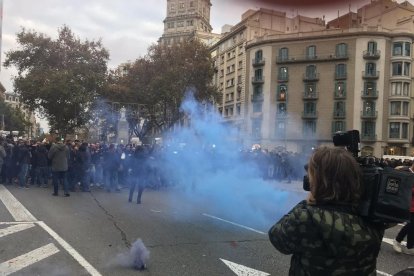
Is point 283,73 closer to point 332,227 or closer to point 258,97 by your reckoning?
point 258,97

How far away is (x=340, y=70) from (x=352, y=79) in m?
2.22

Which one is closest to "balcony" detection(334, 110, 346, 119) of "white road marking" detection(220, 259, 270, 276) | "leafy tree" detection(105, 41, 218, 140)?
"leafy tree" detection(105, 41, 218, 140)

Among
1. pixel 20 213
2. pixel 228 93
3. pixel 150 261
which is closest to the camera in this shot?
pixel 150 261

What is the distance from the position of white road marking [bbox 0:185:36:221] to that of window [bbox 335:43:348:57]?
53860mm

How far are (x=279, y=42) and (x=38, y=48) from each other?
35.2 metres

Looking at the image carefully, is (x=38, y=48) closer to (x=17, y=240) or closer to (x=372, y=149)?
(x=17, y=240)

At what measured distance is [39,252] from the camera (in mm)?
6723

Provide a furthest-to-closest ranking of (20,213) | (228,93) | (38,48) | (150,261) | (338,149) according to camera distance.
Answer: (228,93) → (38,48) → (20,213) → (150,261) → (338,149)

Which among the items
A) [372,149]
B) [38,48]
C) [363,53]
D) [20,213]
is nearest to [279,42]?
[363,53]

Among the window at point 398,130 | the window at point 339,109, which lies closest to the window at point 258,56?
the window at point 339,109

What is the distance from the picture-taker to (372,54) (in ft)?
192

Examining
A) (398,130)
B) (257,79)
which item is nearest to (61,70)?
(257,79)

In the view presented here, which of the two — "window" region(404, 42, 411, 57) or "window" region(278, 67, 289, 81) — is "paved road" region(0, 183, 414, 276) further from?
"window" region(404, 42, 411, 57)

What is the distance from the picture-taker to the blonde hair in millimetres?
2344
